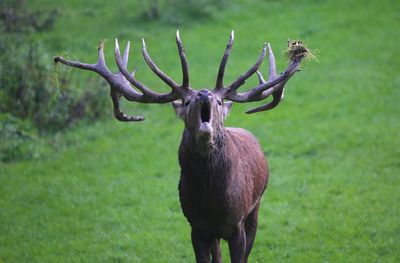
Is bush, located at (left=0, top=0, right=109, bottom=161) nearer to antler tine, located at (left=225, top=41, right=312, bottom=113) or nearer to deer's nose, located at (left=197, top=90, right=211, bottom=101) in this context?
antler tine, located at (left=225, top=41, right=312, bottom=113)

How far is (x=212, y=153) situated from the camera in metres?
6.64

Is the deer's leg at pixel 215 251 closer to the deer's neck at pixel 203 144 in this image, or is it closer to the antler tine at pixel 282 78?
the deer's neck at pixel 203 144

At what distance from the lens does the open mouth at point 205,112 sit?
614cm

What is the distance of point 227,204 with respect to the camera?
22.4 feet

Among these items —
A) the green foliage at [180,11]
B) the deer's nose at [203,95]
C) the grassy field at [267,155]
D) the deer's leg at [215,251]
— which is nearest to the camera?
the deer's nose at [203,95]

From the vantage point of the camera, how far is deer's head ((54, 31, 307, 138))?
6.18 meters

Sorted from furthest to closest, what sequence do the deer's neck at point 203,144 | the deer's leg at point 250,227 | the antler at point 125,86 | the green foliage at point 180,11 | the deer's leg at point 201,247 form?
the green foliage at point 180,11
the deer's leg at point 250,227
the deer's leg at point 201,247
the antler at point 125,86
the deer's neck at point 203,144

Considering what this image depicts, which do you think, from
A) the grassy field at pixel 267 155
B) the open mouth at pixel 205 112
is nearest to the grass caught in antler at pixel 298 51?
the grassy field at pixel 267 155

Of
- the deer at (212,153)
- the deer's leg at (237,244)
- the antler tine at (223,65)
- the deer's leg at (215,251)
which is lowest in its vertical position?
the deer's leg at (215,251)

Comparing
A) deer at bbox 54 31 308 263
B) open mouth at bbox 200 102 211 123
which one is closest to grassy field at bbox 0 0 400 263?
deer at bbox 54 31 308 263

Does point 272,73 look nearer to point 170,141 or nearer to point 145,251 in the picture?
point 145,251

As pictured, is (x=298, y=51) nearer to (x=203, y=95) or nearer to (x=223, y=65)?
(x=223, y=65)

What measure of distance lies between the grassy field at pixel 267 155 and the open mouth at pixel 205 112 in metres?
1.79

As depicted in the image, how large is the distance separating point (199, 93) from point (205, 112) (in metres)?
0.17
